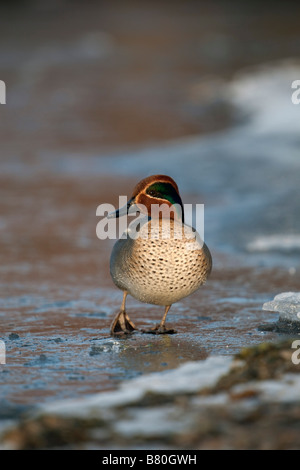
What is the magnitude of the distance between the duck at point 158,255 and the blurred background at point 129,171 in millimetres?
255

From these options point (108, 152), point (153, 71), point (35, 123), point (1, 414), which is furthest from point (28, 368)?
point (153, 71)

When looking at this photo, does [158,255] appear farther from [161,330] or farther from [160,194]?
[161,330]

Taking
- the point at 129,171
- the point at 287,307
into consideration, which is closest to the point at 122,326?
the point at 287,307

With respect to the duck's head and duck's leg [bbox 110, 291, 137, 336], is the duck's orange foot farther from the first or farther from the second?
the duck's head

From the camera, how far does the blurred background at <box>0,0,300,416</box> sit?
14.2 ft

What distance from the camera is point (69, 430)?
290 centimetres

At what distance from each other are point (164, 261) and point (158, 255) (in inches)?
1.8

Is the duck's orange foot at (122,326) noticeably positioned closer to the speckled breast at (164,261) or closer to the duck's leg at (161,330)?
the duck's leg at (161,330)

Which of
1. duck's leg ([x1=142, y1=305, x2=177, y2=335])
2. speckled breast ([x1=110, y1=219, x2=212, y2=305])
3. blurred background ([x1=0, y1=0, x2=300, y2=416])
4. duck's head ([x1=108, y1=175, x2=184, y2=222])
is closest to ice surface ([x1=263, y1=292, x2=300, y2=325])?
blurred background ([x1=0, y1=0, x2=300, y2=416])

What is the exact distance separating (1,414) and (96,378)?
0.56m

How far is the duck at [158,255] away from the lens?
429cm

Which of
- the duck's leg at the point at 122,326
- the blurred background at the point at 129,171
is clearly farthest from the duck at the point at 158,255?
the blurred background at the point at 129,171

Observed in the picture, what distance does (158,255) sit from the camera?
4285 mm

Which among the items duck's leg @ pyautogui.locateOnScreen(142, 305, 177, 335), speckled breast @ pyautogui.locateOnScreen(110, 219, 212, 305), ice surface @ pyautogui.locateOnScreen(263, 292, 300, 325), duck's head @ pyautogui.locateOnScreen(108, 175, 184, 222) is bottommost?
duck's leg @ pyautogui.locateOnScreen(142, 305, 177, 335)
